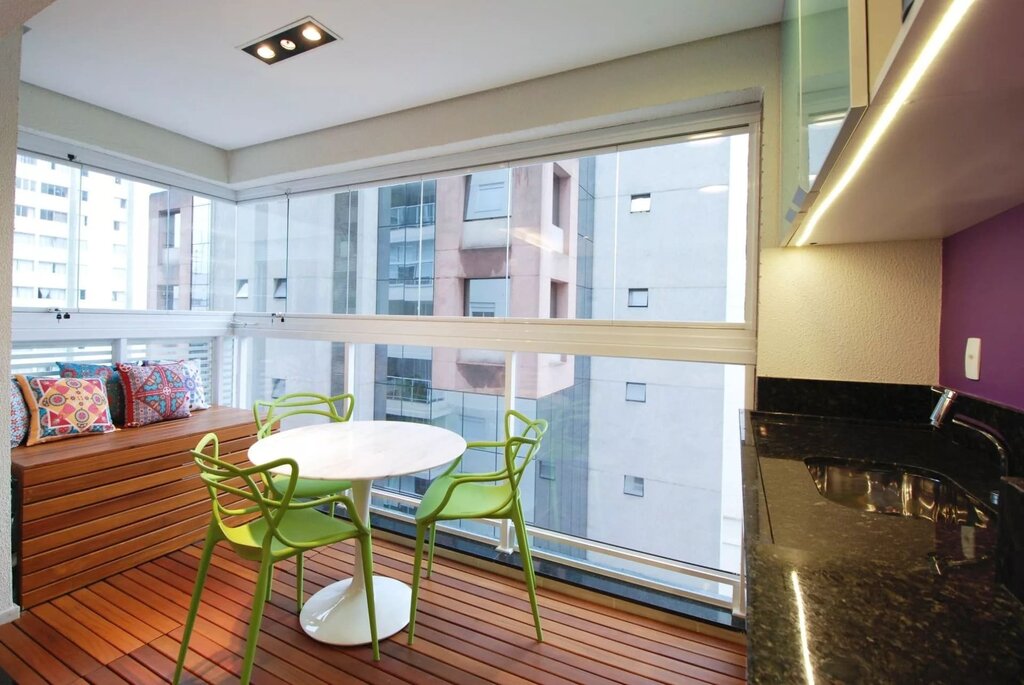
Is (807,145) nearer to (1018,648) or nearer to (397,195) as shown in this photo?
(1018,648)

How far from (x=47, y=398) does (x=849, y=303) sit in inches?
154

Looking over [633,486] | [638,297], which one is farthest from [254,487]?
[638,297]

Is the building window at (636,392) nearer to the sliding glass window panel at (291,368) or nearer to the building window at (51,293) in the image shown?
the sliding glass window panel at (291,368)

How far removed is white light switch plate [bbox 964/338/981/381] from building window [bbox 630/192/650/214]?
1.35 m

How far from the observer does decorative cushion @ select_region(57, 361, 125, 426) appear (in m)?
2.96

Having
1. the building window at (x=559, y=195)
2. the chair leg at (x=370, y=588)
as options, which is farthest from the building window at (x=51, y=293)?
the building window at (x=559, y=195)

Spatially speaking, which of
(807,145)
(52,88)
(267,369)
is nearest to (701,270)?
(807,145)

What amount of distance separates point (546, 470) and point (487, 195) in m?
1.63

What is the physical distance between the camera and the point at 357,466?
1.88m

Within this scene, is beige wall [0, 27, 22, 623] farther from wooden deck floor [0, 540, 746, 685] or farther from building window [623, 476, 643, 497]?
building window [623, 476, 643, 497]

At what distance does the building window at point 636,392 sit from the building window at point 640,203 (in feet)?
2.85

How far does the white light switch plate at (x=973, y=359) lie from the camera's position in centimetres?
143

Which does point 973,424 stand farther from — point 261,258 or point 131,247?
point 131,247

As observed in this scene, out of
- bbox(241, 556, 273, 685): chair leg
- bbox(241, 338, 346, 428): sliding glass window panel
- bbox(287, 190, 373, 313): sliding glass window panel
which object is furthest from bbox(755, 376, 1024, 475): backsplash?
bbox(241, 338, 346, 428): sliding glass window panel
